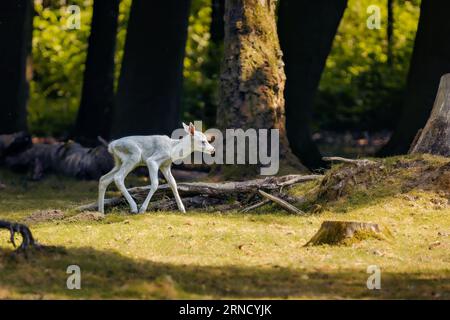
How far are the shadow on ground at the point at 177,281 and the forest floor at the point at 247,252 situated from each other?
10 mm

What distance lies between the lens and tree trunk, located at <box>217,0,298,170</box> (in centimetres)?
2164

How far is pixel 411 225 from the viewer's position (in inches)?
688

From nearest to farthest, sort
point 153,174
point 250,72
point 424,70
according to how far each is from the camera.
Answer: point 153,174, point 250,72, point 424,70

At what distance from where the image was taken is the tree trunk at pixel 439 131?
767 inches

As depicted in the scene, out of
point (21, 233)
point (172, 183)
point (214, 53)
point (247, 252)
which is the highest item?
point (214, 53)

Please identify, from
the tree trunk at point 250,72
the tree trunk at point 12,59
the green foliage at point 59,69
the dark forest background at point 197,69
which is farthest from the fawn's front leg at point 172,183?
the green foliage at point 59,69

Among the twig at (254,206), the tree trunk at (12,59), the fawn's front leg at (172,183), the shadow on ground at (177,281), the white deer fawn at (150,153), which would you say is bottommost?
the shadow on ground at (177,281)

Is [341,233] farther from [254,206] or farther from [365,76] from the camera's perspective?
[365,76]

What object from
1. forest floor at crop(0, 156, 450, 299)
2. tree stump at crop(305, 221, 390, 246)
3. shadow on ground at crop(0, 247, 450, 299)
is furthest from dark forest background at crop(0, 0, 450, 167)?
shadow on ground at crop(0, 247, 450, 299)

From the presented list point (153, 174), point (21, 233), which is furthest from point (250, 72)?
point (21, 233)

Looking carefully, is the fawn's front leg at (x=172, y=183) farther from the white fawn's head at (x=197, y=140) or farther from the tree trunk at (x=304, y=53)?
the tree trunk at (x=304, y=53)

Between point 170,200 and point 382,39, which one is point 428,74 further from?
point 382,39

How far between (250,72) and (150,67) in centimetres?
519

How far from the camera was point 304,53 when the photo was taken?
25.7 meters
